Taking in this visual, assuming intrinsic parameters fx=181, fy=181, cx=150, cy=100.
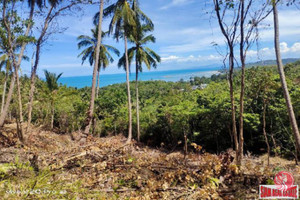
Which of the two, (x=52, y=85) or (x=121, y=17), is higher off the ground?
(x=121, y=17)

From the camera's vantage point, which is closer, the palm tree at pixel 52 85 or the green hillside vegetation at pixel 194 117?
the green hillside vegetation at pixel 194 117

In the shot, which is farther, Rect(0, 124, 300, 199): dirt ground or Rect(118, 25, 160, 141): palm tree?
Rect(118, 25, 160, 141): palm tree

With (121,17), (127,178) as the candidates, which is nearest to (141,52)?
(121,17)

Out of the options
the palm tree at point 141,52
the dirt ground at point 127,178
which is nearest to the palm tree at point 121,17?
the palm tree at point 141,52

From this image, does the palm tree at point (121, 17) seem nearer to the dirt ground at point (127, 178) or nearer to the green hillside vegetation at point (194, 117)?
the green hillside vegetation at point (194, 117)

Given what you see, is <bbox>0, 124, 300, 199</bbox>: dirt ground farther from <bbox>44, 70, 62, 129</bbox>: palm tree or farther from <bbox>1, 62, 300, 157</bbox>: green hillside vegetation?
<bbox>44, 70, 62, 129</bbox>: palm tree

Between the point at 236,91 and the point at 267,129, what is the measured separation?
2574 mm

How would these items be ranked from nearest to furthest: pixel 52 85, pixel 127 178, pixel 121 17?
pixel 127 178
pixel 121 17
pixel 52 85

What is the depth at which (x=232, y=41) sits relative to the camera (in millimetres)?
3195

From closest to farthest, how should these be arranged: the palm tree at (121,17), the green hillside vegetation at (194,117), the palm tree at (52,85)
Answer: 1. the green hillside vegetation at (194,117)
2. the palm tree at (121,17)
3. the palm tree at (52,85)

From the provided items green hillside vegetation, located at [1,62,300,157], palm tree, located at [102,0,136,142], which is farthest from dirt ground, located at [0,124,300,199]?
palm tree, located at [102,0,136,142]

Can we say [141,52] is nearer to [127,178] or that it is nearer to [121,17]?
[121,17]

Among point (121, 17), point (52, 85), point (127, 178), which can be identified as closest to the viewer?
point (127, 178)

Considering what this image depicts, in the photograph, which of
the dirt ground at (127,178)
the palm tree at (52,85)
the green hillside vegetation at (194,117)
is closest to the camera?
the dirt ground at (127,178)
